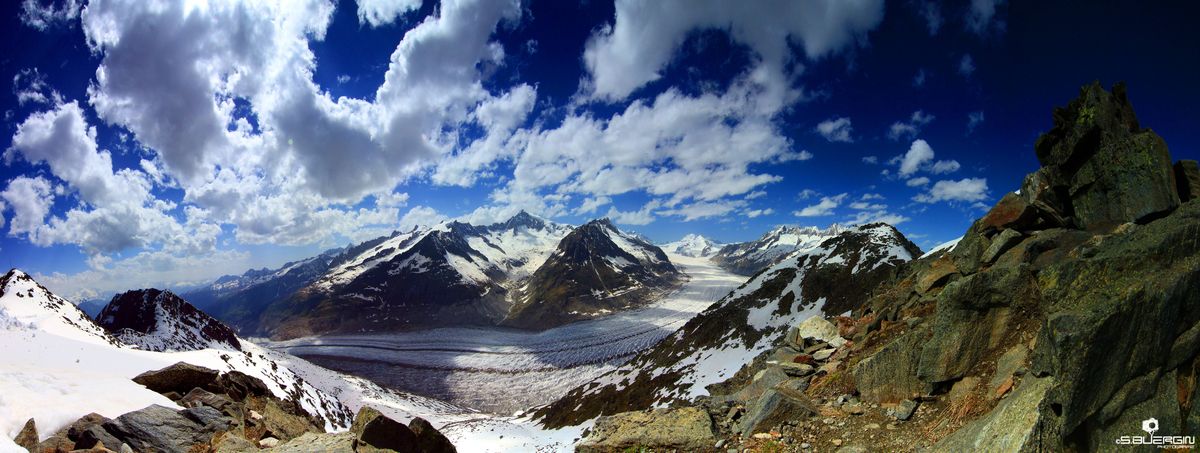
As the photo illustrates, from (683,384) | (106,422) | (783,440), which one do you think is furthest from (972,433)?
(683,384)

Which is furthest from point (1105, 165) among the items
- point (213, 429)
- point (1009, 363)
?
point (213, 429)

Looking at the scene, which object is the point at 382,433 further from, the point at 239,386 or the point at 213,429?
the point at 239,386

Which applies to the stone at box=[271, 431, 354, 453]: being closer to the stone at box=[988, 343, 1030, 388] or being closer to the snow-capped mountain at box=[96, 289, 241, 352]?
the stone at box=[988, 343, 1030, 388]

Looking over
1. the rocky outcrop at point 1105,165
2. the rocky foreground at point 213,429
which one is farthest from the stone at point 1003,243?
the rocky foreground at point 213,429

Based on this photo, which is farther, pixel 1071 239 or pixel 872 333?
pixel 872 333

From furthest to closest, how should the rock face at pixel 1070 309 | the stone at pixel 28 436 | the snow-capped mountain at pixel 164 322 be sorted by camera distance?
the snow-capped mountain at pixel 164 322
the stone at pixel 28 436
the rock face at pixel 1070 309

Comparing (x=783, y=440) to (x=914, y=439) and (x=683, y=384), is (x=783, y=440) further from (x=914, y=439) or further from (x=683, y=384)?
(x=683, y=384)

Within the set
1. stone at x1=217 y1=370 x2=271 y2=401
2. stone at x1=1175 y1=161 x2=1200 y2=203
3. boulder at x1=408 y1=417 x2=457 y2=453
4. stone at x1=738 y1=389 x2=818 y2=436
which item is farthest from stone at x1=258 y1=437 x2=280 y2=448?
stone at x1=1175 y1=161 x2=1200 y2=203

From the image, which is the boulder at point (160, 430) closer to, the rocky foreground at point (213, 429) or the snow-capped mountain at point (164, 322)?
the rocky foreground at point (213, 429)
